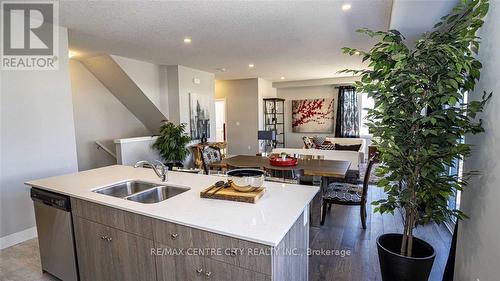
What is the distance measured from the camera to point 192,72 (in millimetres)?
6367

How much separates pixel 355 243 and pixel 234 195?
6.16 feet

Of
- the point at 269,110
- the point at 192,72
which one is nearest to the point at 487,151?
the point at 192,72

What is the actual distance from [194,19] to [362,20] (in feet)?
6.76

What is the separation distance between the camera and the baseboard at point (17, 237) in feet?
9.60

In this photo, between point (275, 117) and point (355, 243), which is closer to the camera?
point (355, 243)

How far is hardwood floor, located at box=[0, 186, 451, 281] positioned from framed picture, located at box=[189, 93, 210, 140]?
3.89 meters

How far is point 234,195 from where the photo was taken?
170 centimetres

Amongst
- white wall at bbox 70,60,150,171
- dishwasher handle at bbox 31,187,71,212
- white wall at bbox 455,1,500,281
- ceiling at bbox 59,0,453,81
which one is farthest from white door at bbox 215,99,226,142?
white wall at bbox 455,1,500,281

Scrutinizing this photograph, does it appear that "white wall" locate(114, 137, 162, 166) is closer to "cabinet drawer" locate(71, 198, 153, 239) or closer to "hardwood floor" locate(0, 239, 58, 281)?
"hardwood floor" locate(0, 239, 58, 281)

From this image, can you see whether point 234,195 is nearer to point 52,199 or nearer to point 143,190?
point 143,190

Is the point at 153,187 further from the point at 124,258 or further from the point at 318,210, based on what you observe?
the point at 318,210

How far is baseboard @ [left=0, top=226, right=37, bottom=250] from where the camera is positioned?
9.60 ft

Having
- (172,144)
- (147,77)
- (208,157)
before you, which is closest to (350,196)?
(208,157)

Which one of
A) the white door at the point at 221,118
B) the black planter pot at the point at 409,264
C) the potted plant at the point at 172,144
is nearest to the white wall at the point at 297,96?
the white door at the point at 221,118
